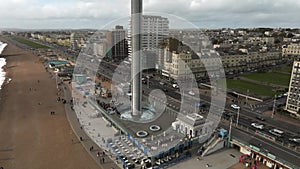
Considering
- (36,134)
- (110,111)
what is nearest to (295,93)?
(110,111)

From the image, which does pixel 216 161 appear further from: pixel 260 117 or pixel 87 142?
pixel 87 142

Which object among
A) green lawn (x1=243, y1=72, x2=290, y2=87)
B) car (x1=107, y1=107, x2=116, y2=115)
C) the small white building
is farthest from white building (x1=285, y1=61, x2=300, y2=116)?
car (x1=107, y1=107, x2=116, y2=115)

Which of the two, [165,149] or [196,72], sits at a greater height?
[196,72]

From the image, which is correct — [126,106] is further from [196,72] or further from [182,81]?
[196,72]

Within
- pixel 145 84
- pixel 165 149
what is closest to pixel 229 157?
pixel 165 149

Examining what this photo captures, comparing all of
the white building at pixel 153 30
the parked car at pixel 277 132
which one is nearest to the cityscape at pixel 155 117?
the parked car at pixel 277 132

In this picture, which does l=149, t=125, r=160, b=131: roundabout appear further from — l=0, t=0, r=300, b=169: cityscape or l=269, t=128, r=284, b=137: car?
l=269, t=128, r=284, b=137: car

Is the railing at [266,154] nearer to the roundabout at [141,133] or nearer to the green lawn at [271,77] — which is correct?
the roundabout at [141,133]
